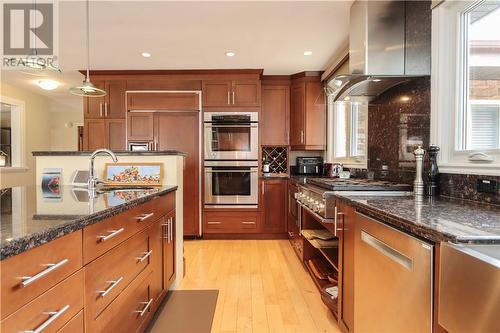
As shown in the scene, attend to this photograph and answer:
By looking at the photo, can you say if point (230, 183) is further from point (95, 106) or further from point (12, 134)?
point (12, 134)

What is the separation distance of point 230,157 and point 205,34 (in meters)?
1.62

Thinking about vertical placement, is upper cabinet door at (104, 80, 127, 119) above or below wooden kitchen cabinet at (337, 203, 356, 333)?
above

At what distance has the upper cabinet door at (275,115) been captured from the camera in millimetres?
4109

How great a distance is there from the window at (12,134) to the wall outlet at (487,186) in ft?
21.5

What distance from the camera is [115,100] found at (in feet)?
13.0

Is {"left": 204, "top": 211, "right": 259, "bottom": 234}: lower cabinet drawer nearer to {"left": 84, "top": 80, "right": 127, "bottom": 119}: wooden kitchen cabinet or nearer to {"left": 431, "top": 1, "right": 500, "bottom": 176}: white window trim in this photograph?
{"left": 84, "top": 80, "right": 127, "bottom": 119}: wooden kitchen cabinet

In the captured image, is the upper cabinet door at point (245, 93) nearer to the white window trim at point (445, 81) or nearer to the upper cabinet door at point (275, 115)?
the upper cabinet door at point (275, 115)

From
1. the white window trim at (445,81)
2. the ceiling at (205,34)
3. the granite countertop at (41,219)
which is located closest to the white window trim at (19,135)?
the ceiling at (205,34)

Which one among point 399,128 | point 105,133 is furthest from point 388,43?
point 105,133

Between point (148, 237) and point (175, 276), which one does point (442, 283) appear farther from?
point (175, 276)

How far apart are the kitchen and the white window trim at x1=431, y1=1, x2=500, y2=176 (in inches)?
0.4

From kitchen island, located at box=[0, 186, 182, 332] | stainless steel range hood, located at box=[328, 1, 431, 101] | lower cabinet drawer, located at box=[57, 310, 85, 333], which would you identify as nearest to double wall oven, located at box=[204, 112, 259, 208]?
stainless steel range hood, located at box=[328, 1, 431, 101]

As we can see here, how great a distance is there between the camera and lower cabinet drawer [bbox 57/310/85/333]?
2.91ft

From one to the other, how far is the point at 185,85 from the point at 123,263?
10.0 feet
